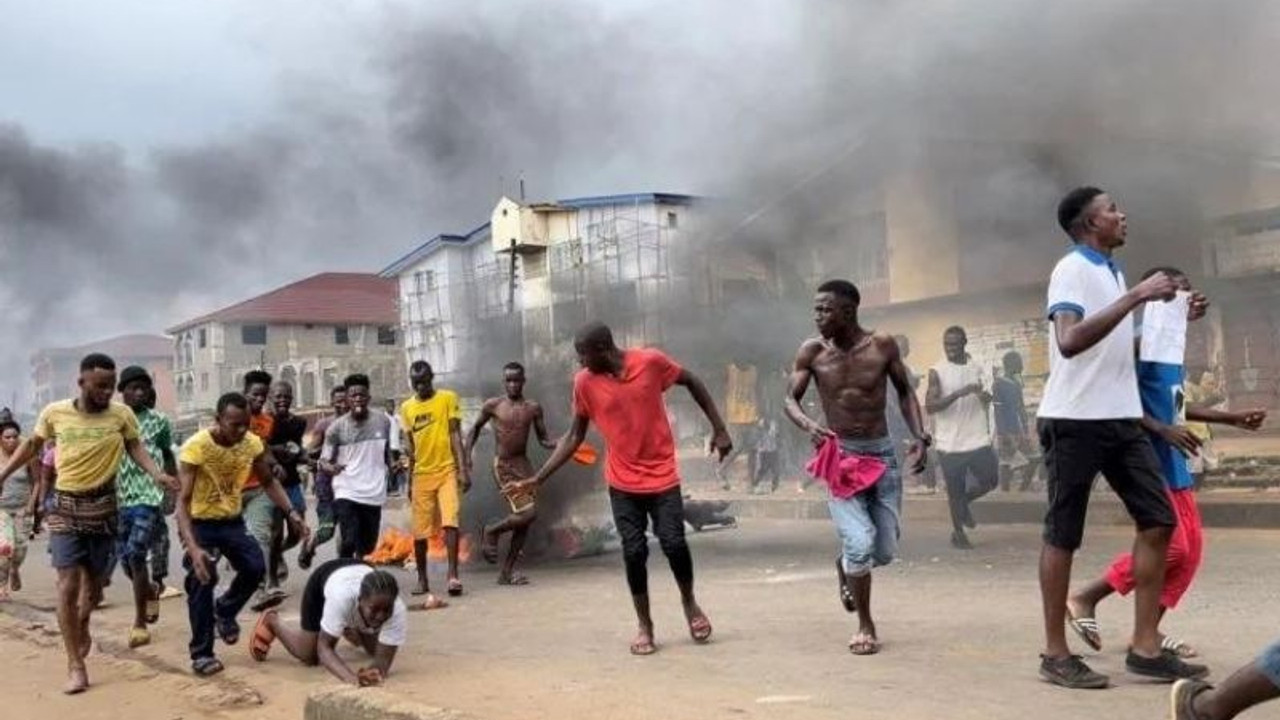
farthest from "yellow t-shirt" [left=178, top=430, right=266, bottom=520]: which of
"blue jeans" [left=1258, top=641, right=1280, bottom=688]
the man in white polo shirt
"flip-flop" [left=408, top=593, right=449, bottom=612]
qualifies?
"blue jeans" [left=1258, top=641, right=1280, bottom=688]

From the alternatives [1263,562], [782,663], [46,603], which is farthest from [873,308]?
[782,663]

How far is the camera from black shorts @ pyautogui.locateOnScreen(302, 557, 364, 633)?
4.83 meters

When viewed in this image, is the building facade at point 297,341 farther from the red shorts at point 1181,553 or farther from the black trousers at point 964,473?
the red shorts at point 1181,553

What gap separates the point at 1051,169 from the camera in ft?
35.4

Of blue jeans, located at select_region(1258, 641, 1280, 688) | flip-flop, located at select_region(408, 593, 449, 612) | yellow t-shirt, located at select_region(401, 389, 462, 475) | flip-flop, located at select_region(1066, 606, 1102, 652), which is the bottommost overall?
flip-flop, located at select_region(408, 593, 449, 612)

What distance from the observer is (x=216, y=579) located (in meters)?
5.17

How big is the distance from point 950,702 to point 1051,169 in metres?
8.27

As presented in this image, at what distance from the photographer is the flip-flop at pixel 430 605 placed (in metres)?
6.41

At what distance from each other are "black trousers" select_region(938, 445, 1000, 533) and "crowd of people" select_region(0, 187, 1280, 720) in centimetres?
2

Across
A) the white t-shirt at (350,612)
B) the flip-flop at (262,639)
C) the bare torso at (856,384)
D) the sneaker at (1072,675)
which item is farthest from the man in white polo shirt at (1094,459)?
the flip-flop at (262,639)

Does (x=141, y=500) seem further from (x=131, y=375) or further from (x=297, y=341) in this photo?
(x=297, y=341)

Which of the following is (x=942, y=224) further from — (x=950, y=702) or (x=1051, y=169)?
(x=950, y=702)

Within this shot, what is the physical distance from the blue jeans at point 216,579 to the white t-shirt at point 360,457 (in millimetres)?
1317

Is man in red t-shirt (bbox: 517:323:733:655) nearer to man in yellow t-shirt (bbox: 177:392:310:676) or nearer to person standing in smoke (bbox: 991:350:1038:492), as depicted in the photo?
man in yellow t-shirt (bbox: 177:392:310:676)
